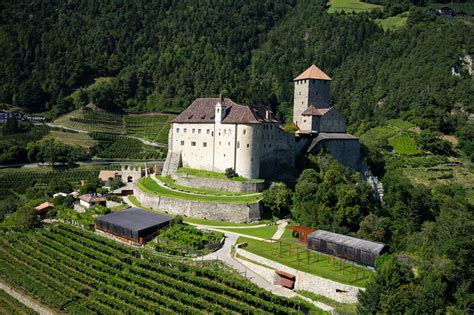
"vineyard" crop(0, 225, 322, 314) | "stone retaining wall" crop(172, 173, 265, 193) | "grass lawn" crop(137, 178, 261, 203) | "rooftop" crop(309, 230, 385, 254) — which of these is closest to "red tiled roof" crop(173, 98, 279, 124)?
"stone retaining wall" crop(172, 173, 265, 193)

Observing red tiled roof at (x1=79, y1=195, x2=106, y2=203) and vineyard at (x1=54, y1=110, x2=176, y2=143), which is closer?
red tiled roof at (x1=79, y1=195, x2=106, y2=203)

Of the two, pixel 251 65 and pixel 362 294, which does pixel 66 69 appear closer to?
pixel 251 65

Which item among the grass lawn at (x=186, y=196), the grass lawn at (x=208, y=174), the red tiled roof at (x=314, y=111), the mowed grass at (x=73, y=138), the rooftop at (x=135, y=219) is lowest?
the rooftop at (x=135, y=219)

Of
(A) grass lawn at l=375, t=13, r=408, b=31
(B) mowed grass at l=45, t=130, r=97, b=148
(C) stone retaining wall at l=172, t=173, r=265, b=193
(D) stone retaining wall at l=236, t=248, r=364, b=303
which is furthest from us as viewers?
(A) grass lawn at l=375, t=13, r=408, b=31

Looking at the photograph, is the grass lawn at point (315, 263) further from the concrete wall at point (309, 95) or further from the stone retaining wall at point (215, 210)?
the concrete wall at point (309, 95)

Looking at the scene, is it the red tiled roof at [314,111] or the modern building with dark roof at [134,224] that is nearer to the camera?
the modern building with dark roof at [134,224]

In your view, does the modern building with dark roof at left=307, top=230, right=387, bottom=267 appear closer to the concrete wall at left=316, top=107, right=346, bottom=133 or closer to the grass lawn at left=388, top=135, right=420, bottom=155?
the concrete wall at left=316, top=107, right=346, bottom=133

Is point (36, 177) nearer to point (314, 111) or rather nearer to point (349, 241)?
point (314, 111)

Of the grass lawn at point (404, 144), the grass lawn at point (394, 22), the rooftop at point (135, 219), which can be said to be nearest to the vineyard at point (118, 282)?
the rooftop at point (135, 219)
